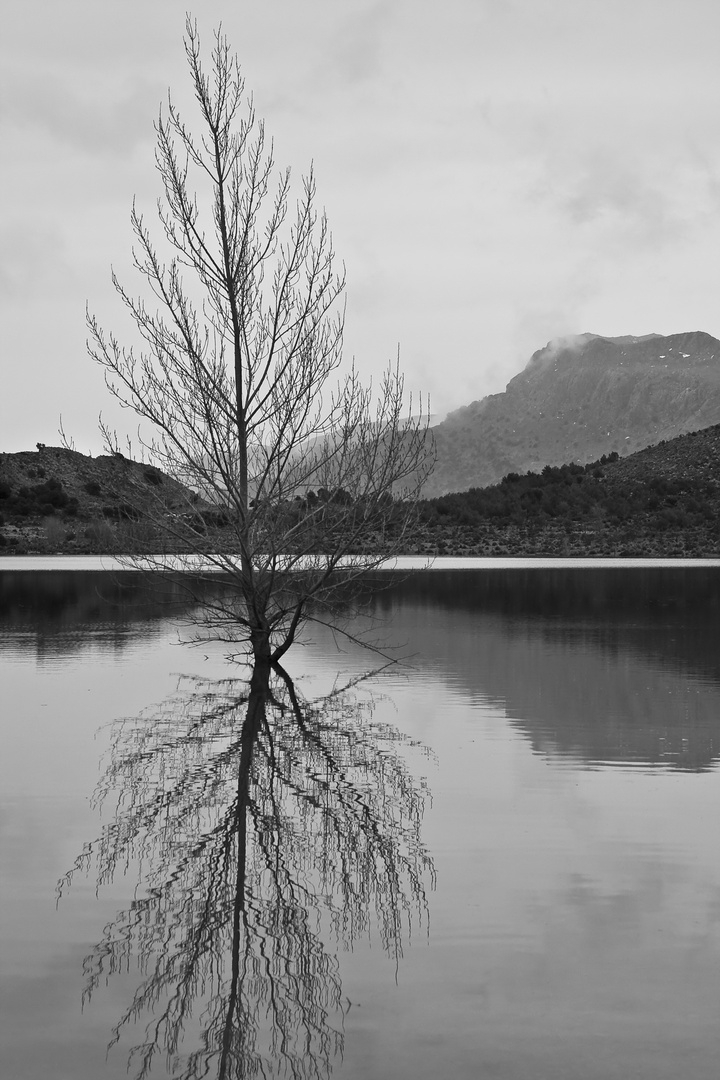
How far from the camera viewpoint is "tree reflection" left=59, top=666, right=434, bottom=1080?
5.35 m

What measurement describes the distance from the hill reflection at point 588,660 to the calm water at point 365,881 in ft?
0.33

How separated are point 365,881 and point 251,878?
27.0 inches

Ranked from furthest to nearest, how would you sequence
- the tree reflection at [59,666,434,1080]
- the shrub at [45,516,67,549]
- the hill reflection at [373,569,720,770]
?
the shrub at [45,516,67,549] → the hill reflection at [373,569,720,770] → the tree reflection at [59,666,434,1080]

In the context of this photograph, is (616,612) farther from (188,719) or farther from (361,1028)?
(361,1028)

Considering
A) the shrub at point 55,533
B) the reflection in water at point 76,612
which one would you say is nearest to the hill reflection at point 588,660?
the reflection in water at point 76,612

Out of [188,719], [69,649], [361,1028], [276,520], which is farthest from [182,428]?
[361,1028]

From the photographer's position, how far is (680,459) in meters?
96.9

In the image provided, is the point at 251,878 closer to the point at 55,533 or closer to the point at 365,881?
the point at 365,881

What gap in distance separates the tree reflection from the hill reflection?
7.51 ft

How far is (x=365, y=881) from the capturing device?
290 inches

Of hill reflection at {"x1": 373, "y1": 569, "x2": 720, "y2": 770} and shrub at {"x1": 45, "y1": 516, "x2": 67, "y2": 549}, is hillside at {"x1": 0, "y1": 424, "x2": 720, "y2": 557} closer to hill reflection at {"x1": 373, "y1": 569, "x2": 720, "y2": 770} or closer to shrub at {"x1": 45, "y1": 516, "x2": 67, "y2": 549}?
shrub at {"x1": 45, "y1": 516, "x2": 67, "y2": 549}

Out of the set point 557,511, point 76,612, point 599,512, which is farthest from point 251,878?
point 557,511

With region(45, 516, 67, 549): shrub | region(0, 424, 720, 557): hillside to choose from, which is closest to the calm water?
region(0, 424, 720, 557): hillside

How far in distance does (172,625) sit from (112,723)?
48.0 ft
